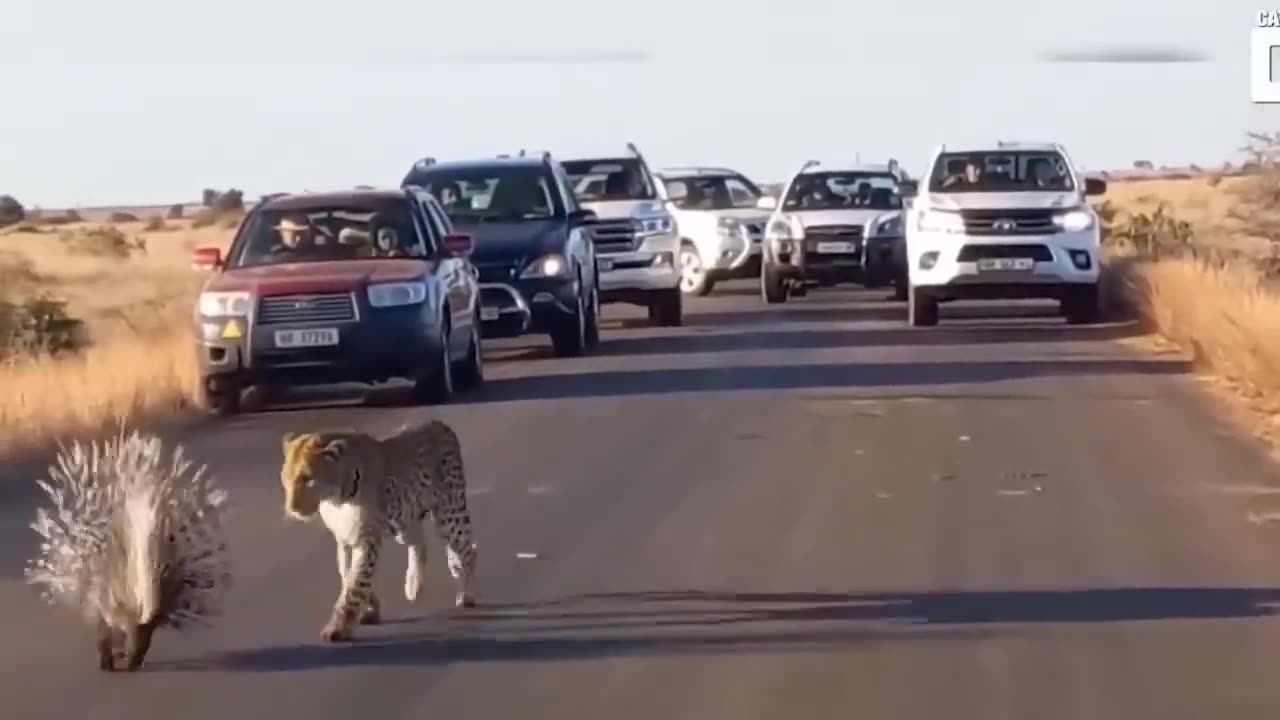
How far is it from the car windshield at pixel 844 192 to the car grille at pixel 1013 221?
21.3ft

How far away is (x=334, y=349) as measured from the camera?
1917cm

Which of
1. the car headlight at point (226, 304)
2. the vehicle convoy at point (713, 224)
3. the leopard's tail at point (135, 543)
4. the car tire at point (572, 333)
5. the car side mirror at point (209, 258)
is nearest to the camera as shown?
the leopard's tail at point (135, 543)

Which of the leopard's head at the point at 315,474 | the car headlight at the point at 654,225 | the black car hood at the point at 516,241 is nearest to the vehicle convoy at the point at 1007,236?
the car headlight at the point at 654,225

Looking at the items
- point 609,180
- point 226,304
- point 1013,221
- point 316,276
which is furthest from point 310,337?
point 609,180

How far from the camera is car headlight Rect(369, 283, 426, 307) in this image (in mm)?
19297

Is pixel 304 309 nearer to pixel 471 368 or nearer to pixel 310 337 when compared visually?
A: pixel 310 337

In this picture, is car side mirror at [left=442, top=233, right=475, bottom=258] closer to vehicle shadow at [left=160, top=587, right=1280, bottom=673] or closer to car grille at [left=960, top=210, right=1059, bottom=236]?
car grille at [left=960, top=210, right=1059, bottom=236]

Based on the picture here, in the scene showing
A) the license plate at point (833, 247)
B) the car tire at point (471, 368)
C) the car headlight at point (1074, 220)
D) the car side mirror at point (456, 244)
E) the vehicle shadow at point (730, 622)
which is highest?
the car side mirror at point (456, 244)

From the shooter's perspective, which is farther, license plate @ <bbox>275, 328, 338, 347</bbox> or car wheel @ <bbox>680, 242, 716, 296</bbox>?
car wheel @ <bbox>680, 242, 716, 296</bbox>

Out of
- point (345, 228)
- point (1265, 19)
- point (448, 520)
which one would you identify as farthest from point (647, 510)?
point (1265, 19)

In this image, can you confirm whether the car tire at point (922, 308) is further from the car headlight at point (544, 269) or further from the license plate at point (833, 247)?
the car headlight at point (544, 269)

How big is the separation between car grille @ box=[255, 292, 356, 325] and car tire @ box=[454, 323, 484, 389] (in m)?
1.84

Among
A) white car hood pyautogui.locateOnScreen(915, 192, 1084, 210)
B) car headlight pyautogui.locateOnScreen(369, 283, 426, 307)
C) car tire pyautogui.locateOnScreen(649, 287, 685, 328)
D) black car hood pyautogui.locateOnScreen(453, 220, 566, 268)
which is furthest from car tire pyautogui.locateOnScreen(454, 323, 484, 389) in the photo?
car tire pyautogui.locateOnScreen(649, 287, 685, 328)

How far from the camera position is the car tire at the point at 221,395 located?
19516 millimetres
